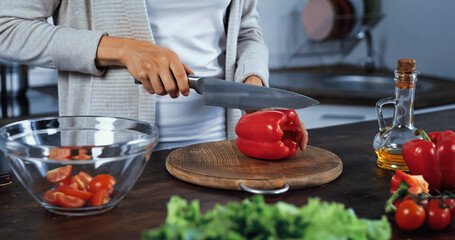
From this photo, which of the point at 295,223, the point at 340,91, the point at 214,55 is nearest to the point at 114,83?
the point at 214,55

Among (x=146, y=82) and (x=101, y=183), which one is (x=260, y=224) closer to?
(x=101, y=183)

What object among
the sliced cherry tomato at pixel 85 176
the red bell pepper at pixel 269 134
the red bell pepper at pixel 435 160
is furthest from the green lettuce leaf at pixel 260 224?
the red bell pepper at pixel 269 134

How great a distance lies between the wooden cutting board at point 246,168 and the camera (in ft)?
3.35

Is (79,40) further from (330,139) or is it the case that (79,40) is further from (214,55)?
(330,139)

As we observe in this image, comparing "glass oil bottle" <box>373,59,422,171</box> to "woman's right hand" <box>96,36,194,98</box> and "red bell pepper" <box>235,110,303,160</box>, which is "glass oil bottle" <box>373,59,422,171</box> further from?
"woman's right hand" <box>96,36,194,98</box>

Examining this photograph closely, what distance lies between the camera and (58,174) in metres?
0.87

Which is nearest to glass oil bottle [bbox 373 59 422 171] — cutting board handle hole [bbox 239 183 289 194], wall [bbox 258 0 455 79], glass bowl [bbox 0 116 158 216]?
cutting board handle hole [bbox 239 183 289 194]

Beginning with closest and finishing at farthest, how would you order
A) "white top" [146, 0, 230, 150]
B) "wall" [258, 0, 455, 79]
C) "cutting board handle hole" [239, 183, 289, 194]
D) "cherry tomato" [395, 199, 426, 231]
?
"cherry tomato" [395, 199, 426, 231], "cutting board handle hole" [239, 183, 289, 194], "white top" [146, 0, 230, 150], "wall" [258, 0, 455, 79]

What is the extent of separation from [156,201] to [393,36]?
250cm

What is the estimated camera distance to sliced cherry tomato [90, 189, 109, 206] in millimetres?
876

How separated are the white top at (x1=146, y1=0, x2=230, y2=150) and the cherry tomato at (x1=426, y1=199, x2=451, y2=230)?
0.76 meters

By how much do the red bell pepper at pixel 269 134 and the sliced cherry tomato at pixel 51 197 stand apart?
43 cm

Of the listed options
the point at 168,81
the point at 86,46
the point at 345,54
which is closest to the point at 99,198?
the point at 168,81

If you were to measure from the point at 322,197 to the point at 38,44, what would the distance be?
2.37 feet
